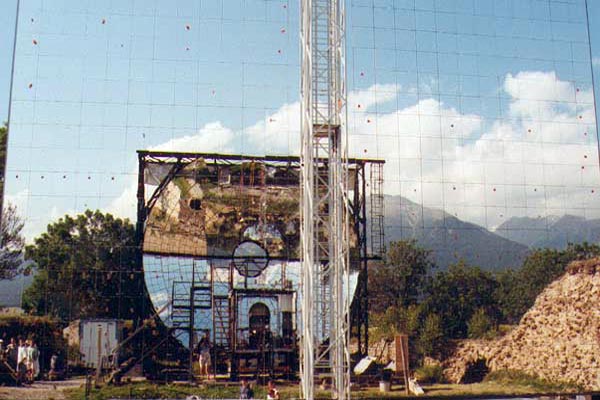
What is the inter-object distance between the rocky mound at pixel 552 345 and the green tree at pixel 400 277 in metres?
1.44

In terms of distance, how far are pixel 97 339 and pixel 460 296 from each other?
6.95 meters

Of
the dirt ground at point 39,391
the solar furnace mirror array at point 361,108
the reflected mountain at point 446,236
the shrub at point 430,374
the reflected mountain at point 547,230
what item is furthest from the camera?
the reflected mountain at point 547,230

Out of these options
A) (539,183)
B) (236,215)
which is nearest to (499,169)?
(539,183)

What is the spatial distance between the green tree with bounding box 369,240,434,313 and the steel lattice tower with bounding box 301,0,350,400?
1011mm

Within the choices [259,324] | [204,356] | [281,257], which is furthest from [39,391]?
[281,257]

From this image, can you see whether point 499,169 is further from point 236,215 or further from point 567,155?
point 236,215

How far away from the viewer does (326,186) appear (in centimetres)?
1216

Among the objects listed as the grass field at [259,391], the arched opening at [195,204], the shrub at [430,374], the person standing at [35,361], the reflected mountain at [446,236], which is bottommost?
the grass field at [259,391]

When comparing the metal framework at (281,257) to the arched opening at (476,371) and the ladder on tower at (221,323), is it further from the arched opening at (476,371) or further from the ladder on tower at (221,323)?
the arched opening at (476,371)

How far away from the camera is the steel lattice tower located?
11.4 meters

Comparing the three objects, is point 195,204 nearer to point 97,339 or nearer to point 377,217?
point 97,339

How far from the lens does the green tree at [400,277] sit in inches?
513

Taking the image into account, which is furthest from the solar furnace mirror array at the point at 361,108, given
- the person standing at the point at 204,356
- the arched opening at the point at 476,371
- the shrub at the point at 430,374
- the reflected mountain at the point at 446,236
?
the shrub at the point at 430,374

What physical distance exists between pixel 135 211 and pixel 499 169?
7.34 m
